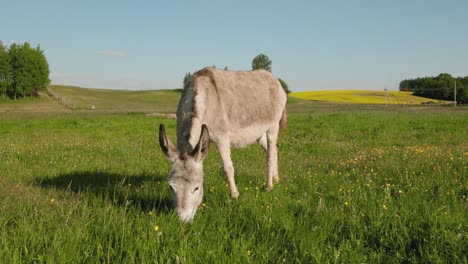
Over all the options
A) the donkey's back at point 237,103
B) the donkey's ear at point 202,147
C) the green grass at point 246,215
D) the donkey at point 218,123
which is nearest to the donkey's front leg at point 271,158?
the donkey at point 218,123

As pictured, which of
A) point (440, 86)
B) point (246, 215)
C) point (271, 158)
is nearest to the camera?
point (246, 215)

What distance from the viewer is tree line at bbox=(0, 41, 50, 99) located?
84750mm

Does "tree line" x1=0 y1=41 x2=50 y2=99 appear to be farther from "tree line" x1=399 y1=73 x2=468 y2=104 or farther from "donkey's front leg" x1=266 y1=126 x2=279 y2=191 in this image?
"donkey's front leg" x1=266 y1=126 x2=279 y2=191

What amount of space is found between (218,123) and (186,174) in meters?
1.78

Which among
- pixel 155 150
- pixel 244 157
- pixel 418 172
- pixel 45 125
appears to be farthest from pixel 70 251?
pixel 45 125

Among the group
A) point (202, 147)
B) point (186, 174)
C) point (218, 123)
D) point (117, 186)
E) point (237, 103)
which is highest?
point (237, 103)

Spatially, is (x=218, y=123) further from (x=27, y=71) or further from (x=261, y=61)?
(x=261, y=61)

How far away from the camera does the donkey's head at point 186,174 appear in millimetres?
4223

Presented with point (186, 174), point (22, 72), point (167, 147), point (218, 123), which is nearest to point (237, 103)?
point (218, 123)

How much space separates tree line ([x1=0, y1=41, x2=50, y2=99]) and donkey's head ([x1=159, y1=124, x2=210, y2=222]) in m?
93.8

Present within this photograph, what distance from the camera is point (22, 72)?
85688 mm

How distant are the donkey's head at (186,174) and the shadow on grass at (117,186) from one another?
3.19ft

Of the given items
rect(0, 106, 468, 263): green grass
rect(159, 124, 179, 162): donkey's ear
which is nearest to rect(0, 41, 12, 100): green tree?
rect(0, 106, 468, 263): green grass

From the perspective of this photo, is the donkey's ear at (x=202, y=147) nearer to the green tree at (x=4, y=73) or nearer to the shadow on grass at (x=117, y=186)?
the shadow on grass at (x=117, y=186)
